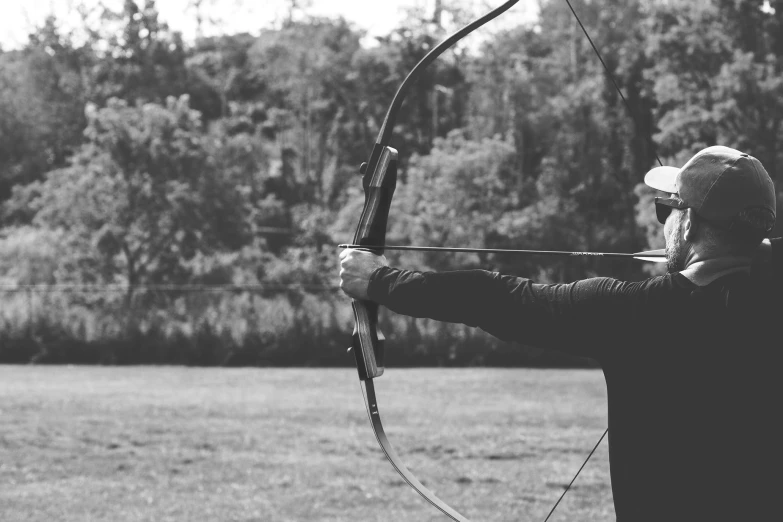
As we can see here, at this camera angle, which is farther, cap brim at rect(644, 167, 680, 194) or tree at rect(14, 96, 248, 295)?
tree at rect(14, 96, 248, 295)

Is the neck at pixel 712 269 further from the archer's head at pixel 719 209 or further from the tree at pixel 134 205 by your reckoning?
the tree at pixel 134 205

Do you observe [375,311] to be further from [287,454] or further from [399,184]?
[399,184]

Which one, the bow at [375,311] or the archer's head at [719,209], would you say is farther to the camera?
the bow at [375,311]

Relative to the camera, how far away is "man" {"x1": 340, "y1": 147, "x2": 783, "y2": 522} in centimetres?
207

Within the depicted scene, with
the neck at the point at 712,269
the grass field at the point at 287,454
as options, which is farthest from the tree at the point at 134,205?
the neck at the point at 712,269

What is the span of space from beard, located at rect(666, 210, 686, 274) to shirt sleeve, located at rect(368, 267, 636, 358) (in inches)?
4.9

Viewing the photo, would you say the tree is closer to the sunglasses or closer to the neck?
the sunglasses

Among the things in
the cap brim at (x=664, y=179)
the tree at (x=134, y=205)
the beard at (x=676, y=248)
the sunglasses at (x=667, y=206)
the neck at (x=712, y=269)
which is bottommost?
the neck at (x=712, y=269)

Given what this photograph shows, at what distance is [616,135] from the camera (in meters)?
29.3

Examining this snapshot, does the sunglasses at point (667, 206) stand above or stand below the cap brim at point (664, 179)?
below

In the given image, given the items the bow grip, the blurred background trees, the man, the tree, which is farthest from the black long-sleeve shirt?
the tree

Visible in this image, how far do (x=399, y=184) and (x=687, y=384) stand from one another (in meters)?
28.0

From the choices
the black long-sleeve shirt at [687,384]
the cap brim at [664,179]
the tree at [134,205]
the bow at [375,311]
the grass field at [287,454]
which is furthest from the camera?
the tree at [134,205]

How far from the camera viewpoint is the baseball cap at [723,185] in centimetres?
212
